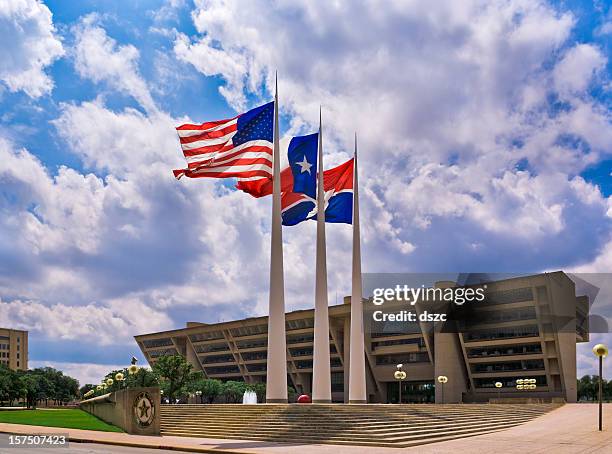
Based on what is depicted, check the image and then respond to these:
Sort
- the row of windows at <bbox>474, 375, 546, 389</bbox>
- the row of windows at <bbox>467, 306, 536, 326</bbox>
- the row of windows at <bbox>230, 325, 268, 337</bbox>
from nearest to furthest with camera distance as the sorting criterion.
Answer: the row of windows at <bbox>467, 306, 536, 326</bbox>, the row of windows at <bbox>474, 375, 546, 389</bbox>, the row of windows at <bbox>230, 325, 268, 337</bbox>

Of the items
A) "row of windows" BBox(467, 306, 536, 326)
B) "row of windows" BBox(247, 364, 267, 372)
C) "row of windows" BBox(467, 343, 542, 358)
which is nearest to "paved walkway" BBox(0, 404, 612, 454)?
"row of windows" BBox(467, 306, 536, 326)

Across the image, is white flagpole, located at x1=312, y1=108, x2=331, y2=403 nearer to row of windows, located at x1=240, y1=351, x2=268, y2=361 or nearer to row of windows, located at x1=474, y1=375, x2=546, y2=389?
row of windows, located at x1=474, y1=375, x2=546, y2=389

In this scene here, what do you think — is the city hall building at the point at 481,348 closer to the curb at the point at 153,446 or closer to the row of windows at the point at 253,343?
the row of windows at the point at 253,343

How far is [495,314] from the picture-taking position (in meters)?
92.8

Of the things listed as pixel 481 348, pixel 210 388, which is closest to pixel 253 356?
pixel 210 388

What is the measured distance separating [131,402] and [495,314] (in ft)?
216

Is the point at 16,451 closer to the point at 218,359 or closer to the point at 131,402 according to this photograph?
the point at 131,402

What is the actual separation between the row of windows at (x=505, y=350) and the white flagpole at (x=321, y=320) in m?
56.8

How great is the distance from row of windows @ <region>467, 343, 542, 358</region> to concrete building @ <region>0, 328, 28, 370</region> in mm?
145083

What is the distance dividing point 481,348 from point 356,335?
187 ft

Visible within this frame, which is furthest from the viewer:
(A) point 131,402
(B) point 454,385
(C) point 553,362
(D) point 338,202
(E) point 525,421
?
(B) point 454,385

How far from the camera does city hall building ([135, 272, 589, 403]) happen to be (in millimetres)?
87750

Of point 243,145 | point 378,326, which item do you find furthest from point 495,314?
point 243,145

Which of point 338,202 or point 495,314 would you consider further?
point 495,314
